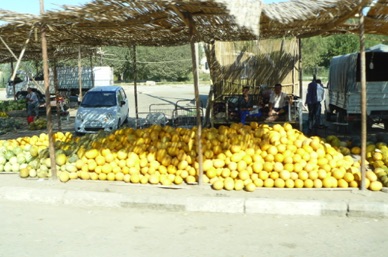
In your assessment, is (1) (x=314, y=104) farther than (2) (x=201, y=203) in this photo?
Yes

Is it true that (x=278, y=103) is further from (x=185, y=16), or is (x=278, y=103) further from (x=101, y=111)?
(x=101, y=111)

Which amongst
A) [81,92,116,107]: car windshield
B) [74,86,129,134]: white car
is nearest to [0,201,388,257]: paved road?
[74,86,129,134]: white car

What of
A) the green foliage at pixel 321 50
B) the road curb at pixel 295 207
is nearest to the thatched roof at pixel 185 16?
A: the road curb at pixel 295 207

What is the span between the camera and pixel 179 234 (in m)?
4.88

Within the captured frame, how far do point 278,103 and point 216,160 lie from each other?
4.74 metres

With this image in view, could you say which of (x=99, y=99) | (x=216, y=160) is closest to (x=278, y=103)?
(x=216, y=160)

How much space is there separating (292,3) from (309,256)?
335 cm

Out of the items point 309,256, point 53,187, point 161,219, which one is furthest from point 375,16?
point 53,187

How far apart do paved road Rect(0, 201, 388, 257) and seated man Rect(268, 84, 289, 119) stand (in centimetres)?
537

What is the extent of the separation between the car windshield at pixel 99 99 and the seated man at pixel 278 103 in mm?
6121

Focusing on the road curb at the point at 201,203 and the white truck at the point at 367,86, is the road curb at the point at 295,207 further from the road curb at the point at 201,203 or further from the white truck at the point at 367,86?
the white truck at the point at 367,86

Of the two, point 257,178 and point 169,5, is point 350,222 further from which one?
point 169,5

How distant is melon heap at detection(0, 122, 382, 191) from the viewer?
6.14m

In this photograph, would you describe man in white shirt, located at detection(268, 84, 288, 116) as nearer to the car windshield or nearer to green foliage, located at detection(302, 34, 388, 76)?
the car windshield
